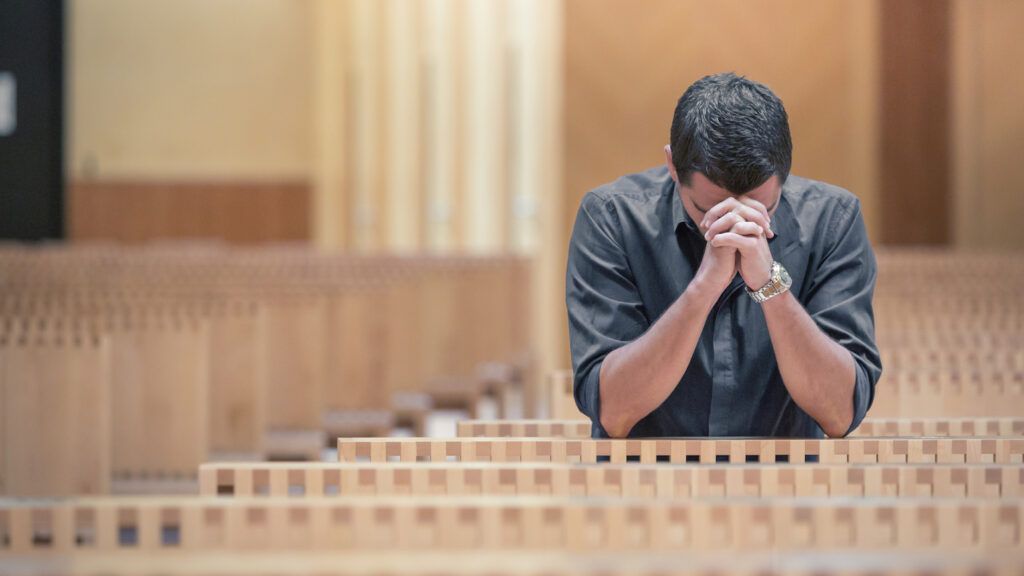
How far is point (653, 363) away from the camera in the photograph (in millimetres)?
961

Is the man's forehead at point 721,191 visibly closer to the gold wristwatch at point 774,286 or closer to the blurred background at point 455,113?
the gold wristwatch at point 774,286

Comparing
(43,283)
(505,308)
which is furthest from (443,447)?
(505,308)

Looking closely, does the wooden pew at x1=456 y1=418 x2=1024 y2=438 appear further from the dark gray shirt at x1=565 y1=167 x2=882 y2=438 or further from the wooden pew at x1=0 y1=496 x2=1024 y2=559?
the wooden pew at x1=0 y1=496 x2=1024 y2=559

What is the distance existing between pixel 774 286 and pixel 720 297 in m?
0.12

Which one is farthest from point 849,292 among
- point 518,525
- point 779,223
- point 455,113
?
point 455,113

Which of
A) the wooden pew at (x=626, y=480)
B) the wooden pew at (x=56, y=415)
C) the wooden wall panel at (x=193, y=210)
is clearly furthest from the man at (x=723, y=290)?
the wooden wall panel at (x=193, y=210)

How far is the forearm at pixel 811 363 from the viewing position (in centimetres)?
95

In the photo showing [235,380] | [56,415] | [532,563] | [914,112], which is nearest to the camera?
[532,563]

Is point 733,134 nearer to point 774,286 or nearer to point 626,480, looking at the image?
point 774,286

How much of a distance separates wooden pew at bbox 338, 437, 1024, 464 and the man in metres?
0.11

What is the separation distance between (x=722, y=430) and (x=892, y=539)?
0.43m

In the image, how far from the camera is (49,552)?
0.62 meters

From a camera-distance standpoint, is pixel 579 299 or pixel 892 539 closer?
pixel 892 539

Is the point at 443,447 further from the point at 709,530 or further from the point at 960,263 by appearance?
the point at 960,263
